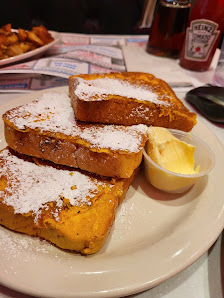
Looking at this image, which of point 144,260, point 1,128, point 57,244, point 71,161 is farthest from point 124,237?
point 1,128

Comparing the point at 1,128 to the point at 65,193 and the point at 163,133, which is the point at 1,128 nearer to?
the point at 65,193

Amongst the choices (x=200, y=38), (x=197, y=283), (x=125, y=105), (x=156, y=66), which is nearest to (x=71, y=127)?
(x=125, y=105)

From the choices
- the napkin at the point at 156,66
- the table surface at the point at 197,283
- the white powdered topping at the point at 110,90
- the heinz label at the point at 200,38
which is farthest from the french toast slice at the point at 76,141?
the heinz label at the point at 200,38

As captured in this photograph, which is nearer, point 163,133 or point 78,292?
point 78,292

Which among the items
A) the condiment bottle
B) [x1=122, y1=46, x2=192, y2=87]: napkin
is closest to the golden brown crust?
[x1=122, y1=46, x2=192, y2=87]: napkin

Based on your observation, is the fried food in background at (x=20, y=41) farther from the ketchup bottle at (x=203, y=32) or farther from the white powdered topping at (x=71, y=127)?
the ketchup bottle at (x=203, y=32)

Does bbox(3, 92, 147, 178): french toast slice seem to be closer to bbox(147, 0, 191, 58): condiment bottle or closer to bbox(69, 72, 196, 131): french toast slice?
bbox(69, 72, 196, 131): french toast slice

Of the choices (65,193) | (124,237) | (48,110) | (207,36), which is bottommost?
(124,237)

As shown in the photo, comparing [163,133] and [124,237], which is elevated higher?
[163,133]
